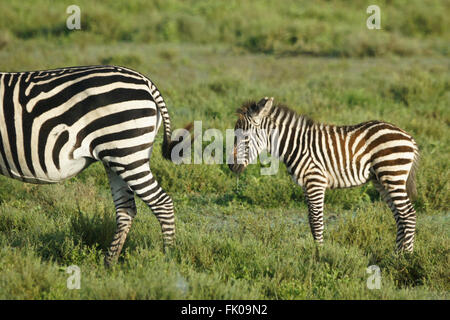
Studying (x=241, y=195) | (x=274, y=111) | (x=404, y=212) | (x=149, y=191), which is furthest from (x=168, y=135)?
(x=404, y=212)

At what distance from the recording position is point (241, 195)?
7.42m

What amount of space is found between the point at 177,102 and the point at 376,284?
6919 millimetres

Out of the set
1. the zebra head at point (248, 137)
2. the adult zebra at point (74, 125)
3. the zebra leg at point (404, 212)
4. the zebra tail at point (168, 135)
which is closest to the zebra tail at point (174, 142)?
the zebra tail at point (168, 135)

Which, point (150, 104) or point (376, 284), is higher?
point (150, 104)

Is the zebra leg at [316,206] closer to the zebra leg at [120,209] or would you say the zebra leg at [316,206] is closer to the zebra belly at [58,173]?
the zebra leg at [120,209]

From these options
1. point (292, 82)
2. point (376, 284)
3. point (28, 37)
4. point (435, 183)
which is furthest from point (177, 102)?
point (28, 37)

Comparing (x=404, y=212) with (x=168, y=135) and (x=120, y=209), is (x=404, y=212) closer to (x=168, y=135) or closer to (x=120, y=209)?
(x=168, y=135)

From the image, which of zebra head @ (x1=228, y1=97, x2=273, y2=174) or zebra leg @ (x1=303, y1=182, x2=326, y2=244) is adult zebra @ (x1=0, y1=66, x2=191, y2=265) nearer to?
zebra head @ (x1=228, y1=97, x2=273, y2=174)

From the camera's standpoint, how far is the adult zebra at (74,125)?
15.6ft

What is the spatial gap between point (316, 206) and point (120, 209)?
1898mm

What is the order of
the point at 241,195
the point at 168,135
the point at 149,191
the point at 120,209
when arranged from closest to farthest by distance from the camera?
the point at 149,191, the point at 120,209, the point at 168,135, the point at 241,195

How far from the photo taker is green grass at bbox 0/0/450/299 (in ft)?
15.2
